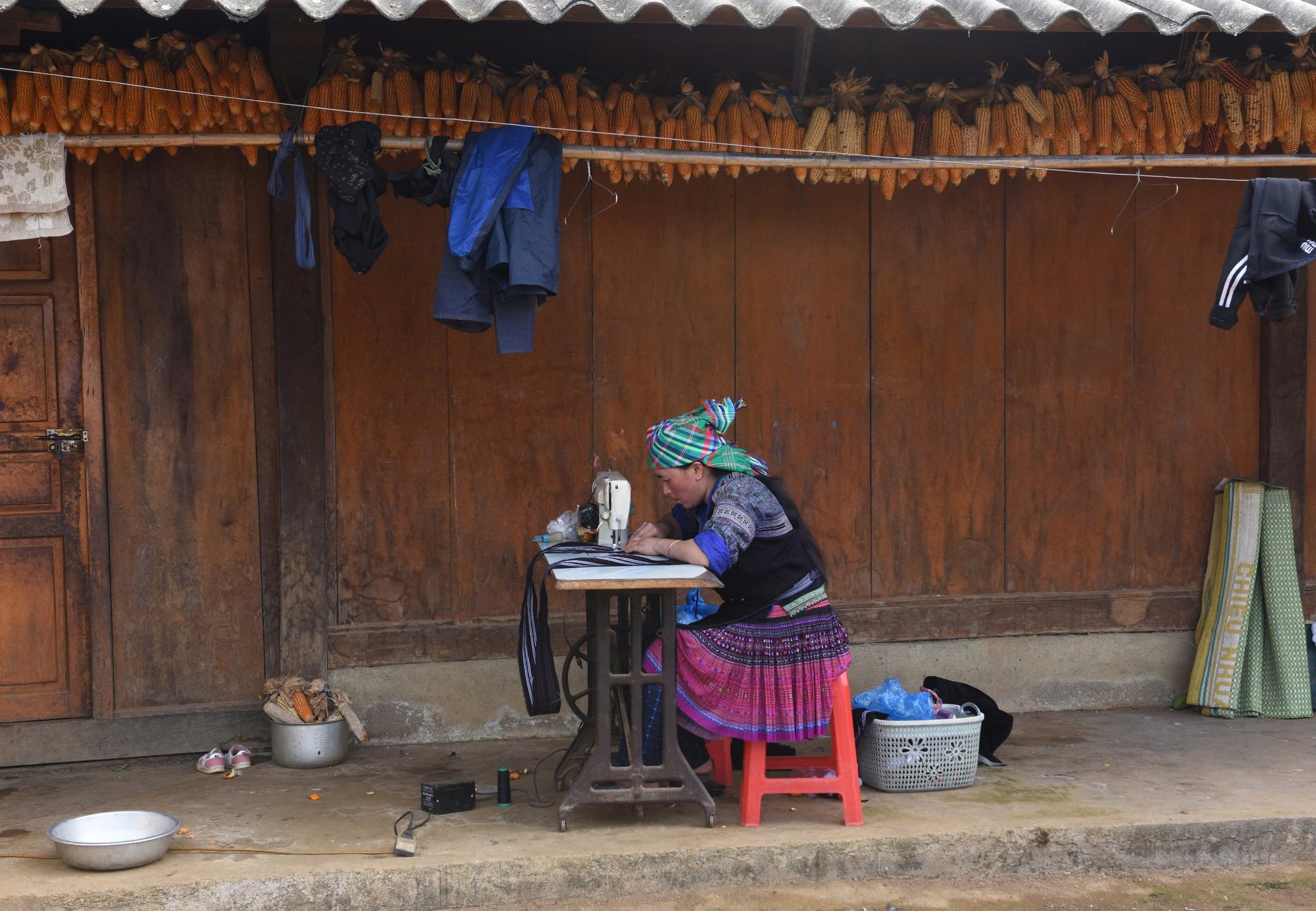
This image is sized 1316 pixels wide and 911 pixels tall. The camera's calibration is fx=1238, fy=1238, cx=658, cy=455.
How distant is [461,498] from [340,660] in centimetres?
91

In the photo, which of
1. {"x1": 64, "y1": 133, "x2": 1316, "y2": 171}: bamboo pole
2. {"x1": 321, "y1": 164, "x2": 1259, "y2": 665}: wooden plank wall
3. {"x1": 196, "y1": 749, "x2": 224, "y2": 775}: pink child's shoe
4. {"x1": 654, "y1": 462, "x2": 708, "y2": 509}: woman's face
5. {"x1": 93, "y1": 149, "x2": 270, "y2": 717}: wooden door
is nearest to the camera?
{"x1": 654, "y1": 462, "x2": 708, "y2": 509}: woman's face

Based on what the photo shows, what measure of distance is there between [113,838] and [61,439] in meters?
1.87

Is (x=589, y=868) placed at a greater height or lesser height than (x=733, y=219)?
lesser

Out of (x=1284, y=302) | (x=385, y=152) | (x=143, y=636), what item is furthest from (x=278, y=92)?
(x=1284, y=302)

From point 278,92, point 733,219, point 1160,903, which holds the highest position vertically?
point 278,92

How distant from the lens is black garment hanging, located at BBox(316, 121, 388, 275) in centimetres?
458

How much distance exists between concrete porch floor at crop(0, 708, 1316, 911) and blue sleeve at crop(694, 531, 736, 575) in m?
0.98

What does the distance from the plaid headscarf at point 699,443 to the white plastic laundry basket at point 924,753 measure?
3.97 feet

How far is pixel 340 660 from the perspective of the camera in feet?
Answer: 18.5

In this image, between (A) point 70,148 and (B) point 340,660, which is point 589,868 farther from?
(A) point 70,148

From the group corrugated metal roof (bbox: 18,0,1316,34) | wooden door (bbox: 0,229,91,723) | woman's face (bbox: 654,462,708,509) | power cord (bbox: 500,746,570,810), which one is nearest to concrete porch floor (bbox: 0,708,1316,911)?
power cord (bbox: 500,746,570,810)

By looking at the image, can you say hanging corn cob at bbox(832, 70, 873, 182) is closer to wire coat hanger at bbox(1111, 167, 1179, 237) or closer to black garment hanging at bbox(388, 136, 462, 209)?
black garment hanging at bbox(388, 136, 462, 209)

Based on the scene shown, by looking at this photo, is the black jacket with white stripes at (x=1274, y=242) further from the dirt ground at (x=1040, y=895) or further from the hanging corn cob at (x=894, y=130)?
the dirt ground at (x=1040, y=895)

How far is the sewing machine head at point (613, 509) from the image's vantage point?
188 inches
